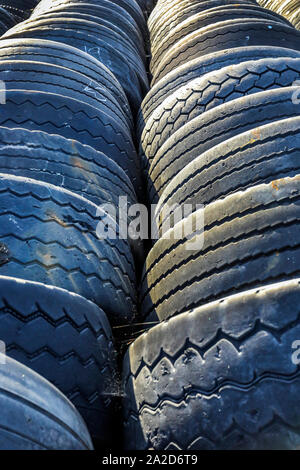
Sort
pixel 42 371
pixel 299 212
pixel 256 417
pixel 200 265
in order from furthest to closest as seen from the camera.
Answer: pixel 200 265 < pixel 299 212 < pixel 42 371 < pixel 256 417

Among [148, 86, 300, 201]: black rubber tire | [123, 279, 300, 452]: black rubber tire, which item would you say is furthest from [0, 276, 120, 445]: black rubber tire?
[148, 86, 300, 201]: black rubber tire

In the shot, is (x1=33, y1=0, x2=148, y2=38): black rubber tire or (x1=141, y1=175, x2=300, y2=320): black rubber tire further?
(x1=33, y1=0, x2=148, y2=38): black rubber tire

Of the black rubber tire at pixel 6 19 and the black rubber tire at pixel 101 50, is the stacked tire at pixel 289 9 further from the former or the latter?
the black rubber tire at pixel 6 19

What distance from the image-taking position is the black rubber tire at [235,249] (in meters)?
1.52

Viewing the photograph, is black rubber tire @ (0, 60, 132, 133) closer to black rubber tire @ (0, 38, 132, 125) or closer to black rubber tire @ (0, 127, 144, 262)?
black rubber tire @ (0, 38, 132, 125)

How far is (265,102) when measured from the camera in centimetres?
215

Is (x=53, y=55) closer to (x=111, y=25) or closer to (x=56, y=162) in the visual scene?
(x=56, y=162)

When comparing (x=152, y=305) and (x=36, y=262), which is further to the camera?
(x=152, y=305)

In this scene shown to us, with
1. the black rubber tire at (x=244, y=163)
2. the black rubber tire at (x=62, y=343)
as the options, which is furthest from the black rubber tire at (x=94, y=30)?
the black rubber tire at (x=62, y=343)

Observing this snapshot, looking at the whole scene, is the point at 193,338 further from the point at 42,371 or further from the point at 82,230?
the point at 82,230

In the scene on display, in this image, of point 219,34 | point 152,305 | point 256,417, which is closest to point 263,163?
point 152,305

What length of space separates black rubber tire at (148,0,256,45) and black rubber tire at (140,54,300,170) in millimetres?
1572

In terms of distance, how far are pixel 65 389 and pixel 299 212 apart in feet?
2.83

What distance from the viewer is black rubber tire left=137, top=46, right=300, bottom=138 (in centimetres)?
269
